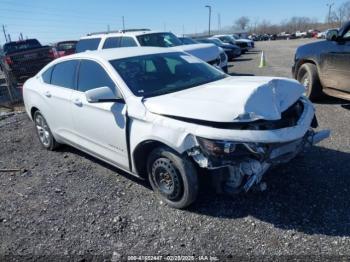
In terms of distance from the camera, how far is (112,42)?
10617 millimetres

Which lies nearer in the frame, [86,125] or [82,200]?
[82,200]

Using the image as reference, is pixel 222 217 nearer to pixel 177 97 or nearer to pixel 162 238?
pixel 162 238

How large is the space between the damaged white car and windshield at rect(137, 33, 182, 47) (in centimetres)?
538

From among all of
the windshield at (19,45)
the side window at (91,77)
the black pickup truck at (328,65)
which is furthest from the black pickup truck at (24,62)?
the black pickup truck at (328,65)

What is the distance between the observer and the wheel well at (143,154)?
3.73 meters

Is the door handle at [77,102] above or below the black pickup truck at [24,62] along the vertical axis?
above

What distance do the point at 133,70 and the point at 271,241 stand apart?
2.50m

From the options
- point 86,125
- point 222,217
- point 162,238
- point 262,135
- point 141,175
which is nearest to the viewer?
point 262,135

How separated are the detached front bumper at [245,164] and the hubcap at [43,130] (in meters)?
3.42

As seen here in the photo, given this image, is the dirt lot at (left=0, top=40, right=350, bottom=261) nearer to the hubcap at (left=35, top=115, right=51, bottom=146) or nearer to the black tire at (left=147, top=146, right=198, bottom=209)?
the black tire at (left=147, top=146, right=198, bottom=209)

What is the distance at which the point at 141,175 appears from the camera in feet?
13.4

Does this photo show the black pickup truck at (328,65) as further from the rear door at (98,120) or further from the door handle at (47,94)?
the door handle at (47,94)

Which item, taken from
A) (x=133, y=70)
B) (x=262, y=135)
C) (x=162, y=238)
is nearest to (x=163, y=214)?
(x=162, y=238)

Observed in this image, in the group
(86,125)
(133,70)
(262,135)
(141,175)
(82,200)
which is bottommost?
(82,200)
